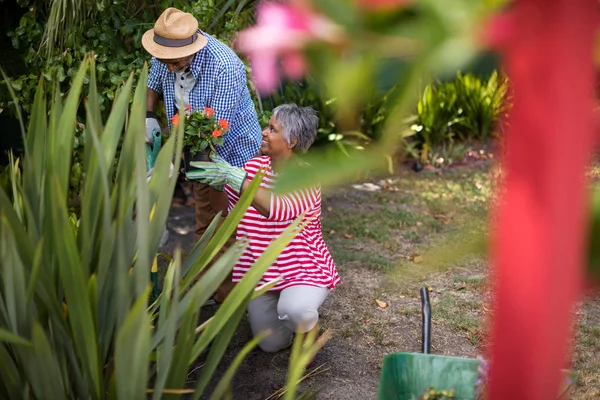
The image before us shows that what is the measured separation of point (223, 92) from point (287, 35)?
3308 mm

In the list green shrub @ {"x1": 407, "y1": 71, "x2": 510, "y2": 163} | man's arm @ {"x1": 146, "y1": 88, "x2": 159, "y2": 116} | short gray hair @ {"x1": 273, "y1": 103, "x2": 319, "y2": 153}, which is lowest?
green shrub @ {"x1": 407, "y1": 71, "x2": 510, "y2": 163}

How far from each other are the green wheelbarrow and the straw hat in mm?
1920

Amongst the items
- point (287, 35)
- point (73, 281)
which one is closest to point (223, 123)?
point (73, 281)

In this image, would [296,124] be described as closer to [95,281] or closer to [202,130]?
[202,130]

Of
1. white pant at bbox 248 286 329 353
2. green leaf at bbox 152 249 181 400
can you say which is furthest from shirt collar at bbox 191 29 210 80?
green leaf at bbox 152 249 181 400

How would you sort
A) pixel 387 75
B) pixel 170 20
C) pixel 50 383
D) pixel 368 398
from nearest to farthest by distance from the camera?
pixel 387 75 → pixel 50 383 → pixel 368 398 → pixel 170 20

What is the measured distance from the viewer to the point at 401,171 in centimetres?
654

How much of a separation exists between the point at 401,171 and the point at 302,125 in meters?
3.46

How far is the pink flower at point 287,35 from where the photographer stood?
0.36 metres

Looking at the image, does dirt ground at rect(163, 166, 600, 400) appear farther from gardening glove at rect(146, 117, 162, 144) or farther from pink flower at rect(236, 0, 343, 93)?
pink flower at rect(236, 0, 343, 93)

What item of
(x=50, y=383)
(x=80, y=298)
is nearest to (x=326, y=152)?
(x=80, y=298)

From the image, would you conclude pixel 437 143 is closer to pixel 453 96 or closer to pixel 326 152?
pixel 453 96

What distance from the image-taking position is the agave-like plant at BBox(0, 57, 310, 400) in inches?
58.0

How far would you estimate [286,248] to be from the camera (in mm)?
3193
